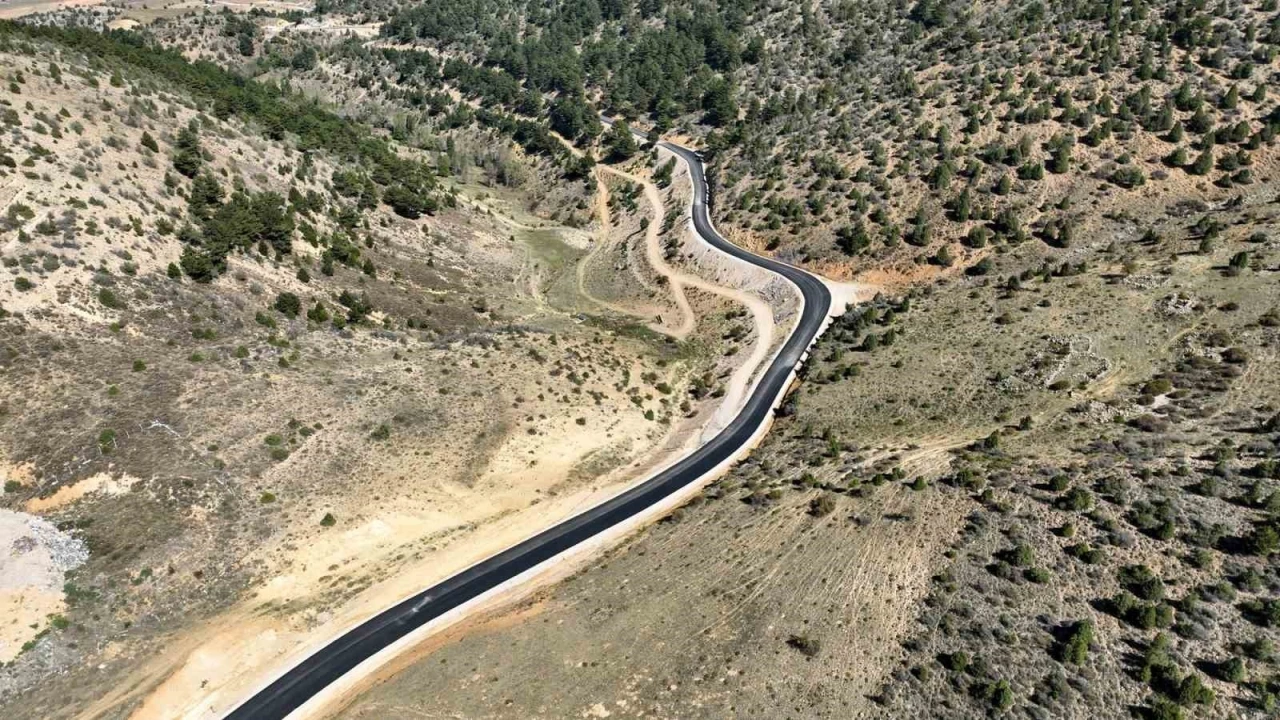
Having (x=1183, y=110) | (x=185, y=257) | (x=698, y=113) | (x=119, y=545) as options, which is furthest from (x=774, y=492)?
(x=698, y=113)

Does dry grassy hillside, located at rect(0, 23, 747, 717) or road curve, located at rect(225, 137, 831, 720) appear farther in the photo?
dry grassy hillside, located at rect(0, 23, 747, 717)

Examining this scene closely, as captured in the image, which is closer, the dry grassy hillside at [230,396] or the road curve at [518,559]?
the road curve at [518,559]

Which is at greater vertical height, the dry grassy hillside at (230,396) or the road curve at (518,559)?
the dry grassy hillside at (230,396)

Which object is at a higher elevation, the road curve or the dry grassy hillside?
the dry grassy hillside

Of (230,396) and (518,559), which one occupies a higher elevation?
(230,396)

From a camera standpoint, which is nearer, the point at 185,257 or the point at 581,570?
the point at 581,570

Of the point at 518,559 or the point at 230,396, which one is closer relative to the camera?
the point at 518,559

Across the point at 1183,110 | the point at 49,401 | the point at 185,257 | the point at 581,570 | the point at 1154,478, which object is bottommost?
the point at 581,570

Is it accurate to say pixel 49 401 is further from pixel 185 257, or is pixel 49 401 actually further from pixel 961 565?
pixel 961 565
